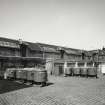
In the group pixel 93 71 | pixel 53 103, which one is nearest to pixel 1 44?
pixel 93 71

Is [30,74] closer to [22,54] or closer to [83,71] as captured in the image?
[83,71]

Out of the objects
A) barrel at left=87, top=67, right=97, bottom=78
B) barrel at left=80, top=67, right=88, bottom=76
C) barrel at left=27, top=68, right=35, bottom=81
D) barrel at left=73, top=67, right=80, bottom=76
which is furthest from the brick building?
barrel at left=27, top=68, right=35, bottom=81

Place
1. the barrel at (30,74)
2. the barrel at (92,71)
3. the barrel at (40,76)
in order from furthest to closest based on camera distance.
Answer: the barrel at (92,71) < the barrel at (30,74) < the barrel at (40,76)

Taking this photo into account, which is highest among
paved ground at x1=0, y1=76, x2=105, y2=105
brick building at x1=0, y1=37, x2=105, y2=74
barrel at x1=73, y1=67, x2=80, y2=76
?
brick building at x1=0, y1=37, x2=105, y2=74

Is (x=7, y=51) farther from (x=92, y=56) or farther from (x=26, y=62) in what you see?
(x=92, y=56)

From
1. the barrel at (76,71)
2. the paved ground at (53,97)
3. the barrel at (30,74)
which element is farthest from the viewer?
the barrel at (76,71)

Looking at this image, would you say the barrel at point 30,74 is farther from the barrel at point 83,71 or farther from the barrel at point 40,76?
the barrel at point 83,71

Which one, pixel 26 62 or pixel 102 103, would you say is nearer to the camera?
pixel 102 103

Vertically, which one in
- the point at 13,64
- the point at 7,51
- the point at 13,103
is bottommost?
the point at 13,103

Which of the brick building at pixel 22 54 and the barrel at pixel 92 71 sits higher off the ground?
the brick building at pixel 22 54

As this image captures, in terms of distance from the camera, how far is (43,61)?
90.3 ft

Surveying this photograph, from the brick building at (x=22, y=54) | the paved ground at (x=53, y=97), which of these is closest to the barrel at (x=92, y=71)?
the brick building at (x=22, y=54)

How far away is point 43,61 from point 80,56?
62.0 ft

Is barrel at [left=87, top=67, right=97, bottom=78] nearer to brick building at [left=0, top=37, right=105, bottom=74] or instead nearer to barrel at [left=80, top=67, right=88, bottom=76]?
barrel at [left=80, top=67, right=88, bottom=76]
